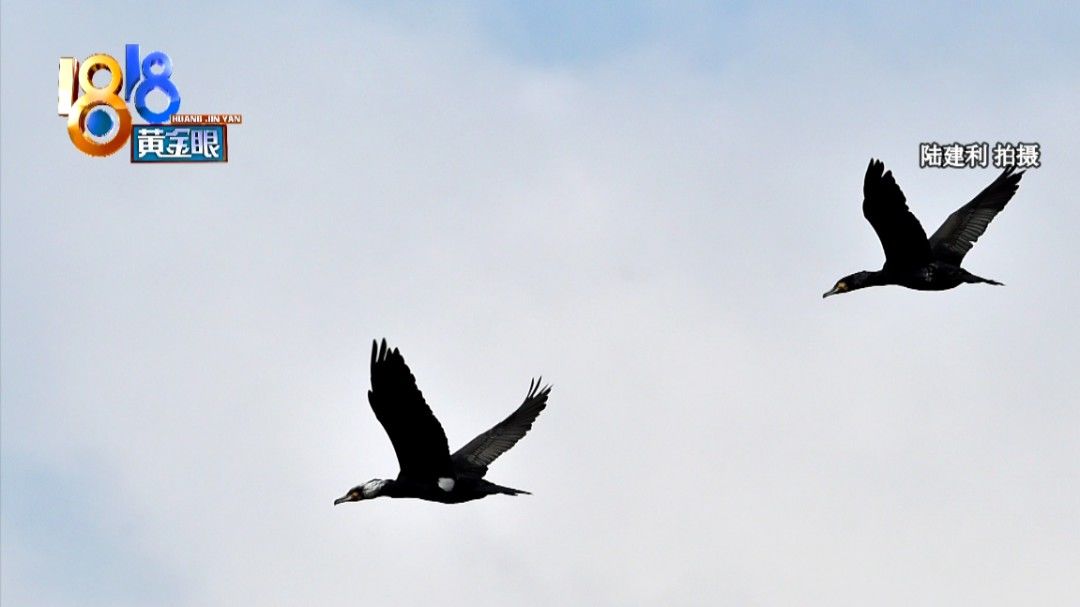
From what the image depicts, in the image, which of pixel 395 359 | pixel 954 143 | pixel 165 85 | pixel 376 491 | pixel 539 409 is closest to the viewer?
pixel 395 359

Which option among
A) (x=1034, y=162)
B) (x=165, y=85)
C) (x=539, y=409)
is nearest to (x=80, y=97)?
(x=165, y=85)

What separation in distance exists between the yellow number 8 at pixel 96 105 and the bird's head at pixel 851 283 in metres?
13.1

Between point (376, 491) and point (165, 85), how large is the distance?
11487 millimetres

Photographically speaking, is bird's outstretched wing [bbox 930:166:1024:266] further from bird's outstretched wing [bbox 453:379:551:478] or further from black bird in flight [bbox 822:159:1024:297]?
bird's outstretched wing [bbox 453:379:551:478]

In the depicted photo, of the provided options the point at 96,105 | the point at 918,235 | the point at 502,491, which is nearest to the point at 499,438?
the point at 502,491

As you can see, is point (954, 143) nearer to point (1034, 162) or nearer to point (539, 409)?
point (1034, 162)

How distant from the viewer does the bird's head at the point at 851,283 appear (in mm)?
31984

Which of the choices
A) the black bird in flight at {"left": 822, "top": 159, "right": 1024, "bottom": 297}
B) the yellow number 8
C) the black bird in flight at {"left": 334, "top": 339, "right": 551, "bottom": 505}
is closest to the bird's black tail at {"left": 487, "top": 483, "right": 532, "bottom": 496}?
the black bird in flight at {"left": 334, "top": 339, "right": 551, "bottom": 505}

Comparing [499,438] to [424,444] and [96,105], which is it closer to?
[424,444]

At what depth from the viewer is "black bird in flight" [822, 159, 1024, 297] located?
97.4 feet

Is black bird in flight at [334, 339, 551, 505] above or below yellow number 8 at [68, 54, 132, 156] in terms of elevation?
below

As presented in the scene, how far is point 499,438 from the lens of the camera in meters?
29.9

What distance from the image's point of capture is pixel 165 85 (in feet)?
121

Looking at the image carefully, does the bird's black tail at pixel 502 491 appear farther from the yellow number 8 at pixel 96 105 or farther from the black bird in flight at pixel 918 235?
the yellow number 8 at pixel 96 105
